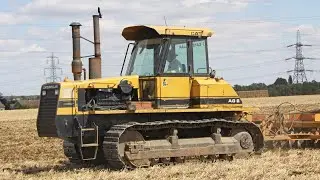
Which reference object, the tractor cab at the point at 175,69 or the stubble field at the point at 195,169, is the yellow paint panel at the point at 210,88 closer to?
the tractor cab at the point at 175,69

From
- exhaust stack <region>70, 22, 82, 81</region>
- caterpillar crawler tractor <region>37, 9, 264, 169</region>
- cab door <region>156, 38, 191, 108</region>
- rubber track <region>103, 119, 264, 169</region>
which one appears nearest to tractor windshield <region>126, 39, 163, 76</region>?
caterpillar crawler tractor <region>37, 9, 264, 169</region>

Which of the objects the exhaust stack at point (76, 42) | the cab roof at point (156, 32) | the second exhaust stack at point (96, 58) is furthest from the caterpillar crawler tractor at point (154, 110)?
the exhaust stack at point (76, 42)

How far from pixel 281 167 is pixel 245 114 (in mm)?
2643

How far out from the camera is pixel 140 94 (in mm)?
13734

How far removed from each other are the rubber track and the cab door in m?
0.49

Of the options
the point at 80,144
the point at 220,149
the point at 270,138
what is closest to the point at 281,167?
the point at 220,149

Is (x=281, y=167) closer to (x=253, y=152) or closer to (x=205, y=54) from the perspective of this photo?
(x=253, y=152)

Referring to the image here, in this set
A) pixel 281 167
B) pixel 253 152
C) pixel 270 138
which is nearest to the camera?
pixel 281 167

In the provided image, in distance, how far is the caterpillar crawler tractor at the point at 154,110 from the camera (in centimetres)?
1293

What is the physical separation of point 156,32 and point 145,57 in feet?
2.31

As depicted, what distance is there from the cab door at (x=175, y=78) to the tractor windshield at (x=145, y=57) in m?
0.24

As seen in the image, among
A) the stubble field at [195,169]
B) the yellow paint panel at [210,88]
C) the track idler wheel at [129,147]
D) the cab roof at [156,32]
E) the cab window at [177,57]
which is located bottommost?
the stubble field at [195,169]

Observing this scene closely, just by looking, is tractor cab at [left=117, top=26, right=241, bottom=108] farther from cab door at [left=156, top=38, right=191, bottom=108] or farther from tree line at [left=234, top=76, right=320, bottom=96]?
tree line at [left=234, top=76, right=320, bottom=96]

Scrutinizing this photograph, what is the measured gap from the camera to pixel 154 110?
13.3 m
